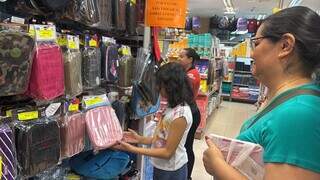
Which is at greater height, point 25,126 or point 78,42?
point 78,42

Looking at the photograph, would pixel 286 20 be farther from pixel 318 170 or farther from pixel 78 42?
pixel 78 42

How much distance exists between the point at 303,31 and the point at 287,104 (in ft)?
0.77

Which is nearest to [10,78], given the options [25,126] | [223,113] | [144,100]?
[25,126]

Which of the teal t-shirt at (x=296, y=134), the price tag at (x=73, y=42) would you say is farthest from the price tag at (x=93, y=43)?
the teal t-shirt at (x=296, y=134)

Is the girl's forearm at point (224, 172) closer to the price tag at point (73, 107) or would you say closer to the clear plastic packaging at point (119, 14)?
the price tag at point (73, 107)

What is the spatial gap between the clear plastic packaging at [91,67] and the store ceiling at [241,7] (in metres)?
9.46

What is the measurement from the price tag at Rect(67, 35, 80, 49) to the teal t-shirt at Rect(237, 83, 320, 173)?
1.07 metres

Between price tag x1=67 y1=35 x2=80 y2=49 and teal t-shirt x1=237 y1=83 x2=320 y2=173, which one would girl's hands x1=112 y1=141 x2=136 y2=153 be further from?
teal t-shirt x1=237 y1=83 x2=320 y2=173

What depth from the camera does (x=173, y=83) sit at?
82.4 inches

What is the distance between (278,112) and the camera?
899 mm

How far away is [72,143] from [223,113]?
6.93m

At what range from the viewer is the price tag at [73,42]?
5.19 feet

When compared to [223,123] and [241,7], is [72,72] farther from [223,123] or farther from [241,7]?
[241,7]

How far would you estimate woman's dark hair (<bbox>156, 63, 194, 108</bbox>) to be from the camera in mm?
2094
